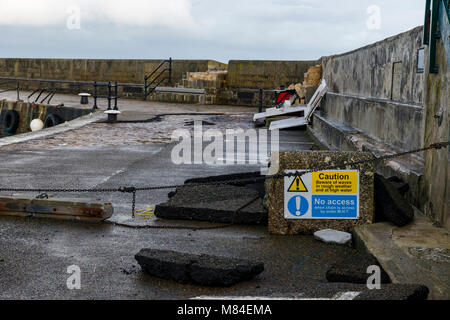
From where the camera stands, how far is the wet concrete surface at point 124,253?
412 cm

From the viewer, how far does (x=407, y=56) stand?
7371 millimetres

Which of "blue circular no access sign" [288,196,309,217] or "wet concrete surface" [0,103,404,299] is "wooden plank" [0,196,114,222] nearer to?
"wet concrete surface" [0,103,404,299]

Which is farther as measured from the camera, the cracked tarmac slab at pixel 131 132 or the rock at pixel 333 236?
the cracked tarmac slab at pixel 131 132

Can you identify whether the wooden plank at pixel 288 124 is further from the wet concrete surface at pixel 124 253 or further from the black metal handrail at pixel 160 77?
the black metal handrail at pixel 160 77

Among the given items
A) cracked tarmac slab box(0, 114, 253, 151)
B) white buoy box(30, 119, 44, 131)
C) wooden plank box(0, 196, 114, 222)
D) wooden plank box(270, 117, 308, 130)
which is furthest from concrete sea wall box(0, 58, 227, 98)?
wooden plank box(0, 196, 114, 222)

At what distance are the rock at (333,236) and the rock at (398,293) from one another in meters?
1.72

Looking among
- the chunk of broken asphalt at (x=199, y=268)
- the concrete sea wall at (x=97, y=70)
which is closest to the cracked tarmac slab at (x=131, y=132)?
the chunk of broken asphalt at (x=199, y=268)

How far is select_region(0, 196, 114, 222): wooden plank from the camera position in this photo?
6227 mm

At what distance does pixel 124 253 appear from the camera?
5121 millimetres

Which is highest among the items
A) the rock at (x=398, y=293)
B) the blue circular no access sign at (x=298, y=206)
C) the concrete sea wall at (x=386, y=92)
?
the concrete sea wall at (x=386, y=92)

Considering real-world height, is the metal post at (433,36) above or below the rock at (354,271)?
above

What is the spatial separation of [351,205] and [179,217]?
1.74 meters

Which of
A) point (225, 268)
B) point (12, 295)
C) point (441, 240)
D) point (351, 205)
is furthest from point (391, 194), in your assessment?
point (12, 295)
